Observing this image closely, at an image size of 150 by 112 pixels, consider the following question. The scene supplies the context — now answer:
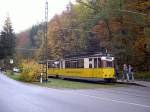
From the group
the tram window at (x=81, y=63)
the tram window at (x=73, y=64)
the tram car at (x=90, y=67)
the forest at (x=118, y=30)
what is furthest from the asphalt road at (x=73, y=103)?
the tram window at (x=73, y=64)

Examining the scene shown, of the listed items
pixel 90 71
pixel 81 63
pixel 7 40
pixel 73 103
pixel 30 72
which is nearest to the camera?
pixel 73 103

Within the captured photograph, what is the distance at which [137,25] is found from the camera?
148 ft

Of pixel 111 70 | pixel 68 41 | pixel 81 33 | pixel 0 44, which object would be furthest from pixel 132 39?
pixel 0 44

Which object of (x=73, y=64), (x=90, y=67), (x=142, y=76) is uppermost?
(x=73, y=64)

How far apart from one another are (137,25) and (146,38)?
454 cm

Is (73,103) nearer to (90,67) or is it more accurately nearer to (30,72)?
Answer: (90,67)

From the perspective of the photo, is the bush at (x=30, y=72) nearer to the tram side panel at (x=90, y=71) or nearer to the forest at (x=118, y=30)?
the tram side panel at (x=90, y=71)

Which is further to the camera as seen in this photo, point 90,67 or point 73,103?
point 90,67

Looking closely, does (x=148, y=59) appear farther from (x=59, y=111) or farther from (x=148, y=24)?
(x=59, y=111)

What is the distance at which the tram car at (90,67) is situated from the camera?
39.5m

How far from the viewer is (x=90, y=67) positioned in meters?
41.3

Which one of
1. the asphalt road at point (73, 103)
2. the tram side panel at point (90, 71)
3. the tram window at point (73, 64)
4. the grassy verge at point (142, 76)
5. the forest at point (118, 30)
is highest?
the forest at point (118, 30)

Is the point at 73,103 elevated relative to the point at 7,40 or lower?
lower

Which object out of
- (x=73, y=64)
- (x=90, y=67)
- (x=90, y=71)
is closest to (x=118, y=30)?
(x=73, y=64)
